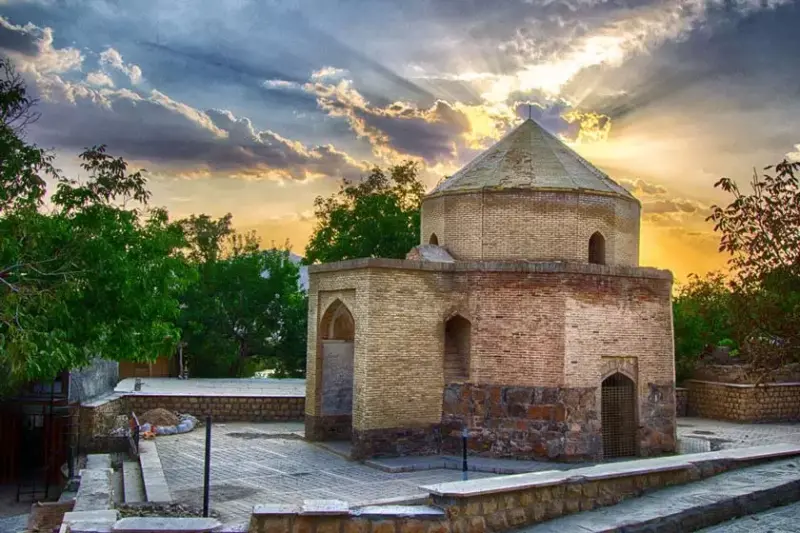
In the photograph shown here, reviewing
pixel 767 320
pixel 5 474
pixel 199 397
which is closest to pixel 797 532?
pixel 767 320

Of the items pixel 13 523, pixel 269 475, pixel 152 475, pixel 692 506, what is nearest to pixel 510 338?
pixel 269 475

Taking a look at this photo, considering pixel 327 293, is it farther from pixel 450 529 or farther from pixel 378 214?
pixel 378 214

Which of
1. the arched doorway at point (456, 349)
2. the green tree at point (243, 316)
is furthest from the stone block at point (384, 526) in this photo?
the green tree at point (243, 316)

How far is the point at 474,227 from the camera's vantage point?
56.7 ft

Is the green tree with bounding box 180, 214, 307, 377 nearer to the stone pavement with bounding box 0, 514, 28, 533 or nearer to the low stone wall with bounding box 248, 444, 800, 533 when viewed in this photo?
the stone pavement with bounding box 0, 514, 28, 533

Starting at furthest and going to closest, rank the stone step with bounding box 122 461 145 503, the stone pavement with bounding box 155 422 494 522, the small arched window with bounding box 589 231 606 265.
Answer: the small arched window with bounding box 589 231 606 265 → the stone step with bounding box 122 461 145 503 → the stone pavement with bounding box 155 422 494 522

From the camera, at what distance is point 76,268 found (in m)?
12.6

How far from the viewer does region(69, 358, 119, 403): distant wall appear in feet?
58.6

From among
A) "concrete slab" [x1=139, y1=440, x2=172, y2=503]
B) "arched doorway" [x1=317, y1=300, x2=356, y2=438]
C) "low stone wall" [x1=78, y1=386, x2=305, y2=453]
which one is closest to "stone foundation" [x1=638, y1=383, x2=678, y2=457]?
"arched doorway" [x1=317, y1=300, x2=356, y2=438]

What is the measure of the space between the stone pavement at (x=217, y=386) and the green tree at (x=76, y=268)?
7.36 m

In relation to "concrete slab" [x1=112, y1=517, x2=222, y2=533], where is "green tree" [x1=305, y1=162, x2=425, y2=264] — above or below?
above

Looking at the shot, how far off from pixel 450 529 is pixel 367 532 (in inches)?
33.9

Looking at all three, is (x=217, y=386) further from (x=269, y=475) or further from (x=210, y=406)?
(x=269, y=475)

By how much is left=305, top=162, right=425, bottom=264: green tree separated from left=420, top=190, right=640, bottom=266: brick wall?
1432cm
